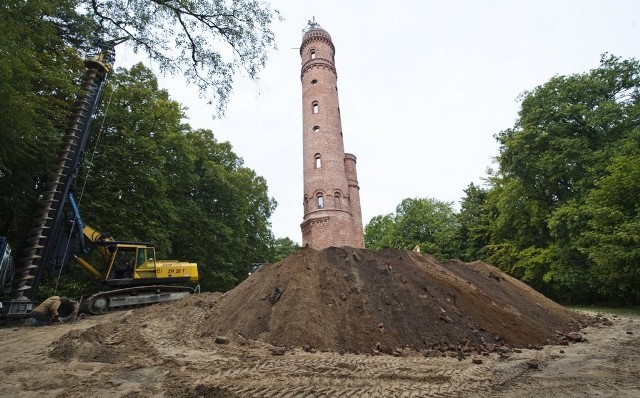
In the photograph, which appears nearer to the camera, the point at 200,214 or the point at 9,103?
the point at 9,103

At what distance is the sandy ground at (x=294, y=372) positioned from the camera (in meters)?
4.19

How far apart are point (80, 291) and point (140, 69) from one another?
11.6 m

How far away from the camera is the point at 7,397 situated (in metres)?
4.10

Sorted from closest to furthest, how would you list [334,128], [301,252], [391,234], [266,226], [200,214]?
[301,252] → [200,214] → [334,128] → [266,226] → [391,234]

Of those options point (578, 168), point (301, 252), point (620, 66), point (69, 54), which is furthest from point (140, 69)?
point (620, 66)

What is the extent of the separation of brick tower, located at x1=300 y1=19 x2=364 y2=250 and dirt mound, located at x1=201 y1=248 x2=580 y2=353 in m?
10.7

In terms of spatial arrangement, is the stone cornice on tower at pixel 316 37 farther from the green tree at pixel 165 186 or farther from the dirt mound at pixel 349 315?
the dirt mound at pixel 349 315

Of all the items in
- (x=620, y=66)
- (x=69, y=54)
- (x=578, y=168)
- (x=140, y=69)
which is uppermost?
(x=140, y=69)

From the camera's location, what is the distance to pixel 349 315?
24.8 ft

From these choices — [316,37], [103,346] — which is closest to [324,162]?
[316,37]

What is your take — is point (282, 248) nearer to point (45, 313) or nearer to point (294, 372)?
point (45, 313)

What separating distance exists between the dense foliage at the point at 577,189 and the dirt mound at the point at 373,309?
14.6ft

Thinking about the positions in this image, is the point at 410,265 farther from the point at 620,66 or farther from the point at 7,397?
the point at 620,66

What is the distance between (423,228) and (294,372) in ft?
114
